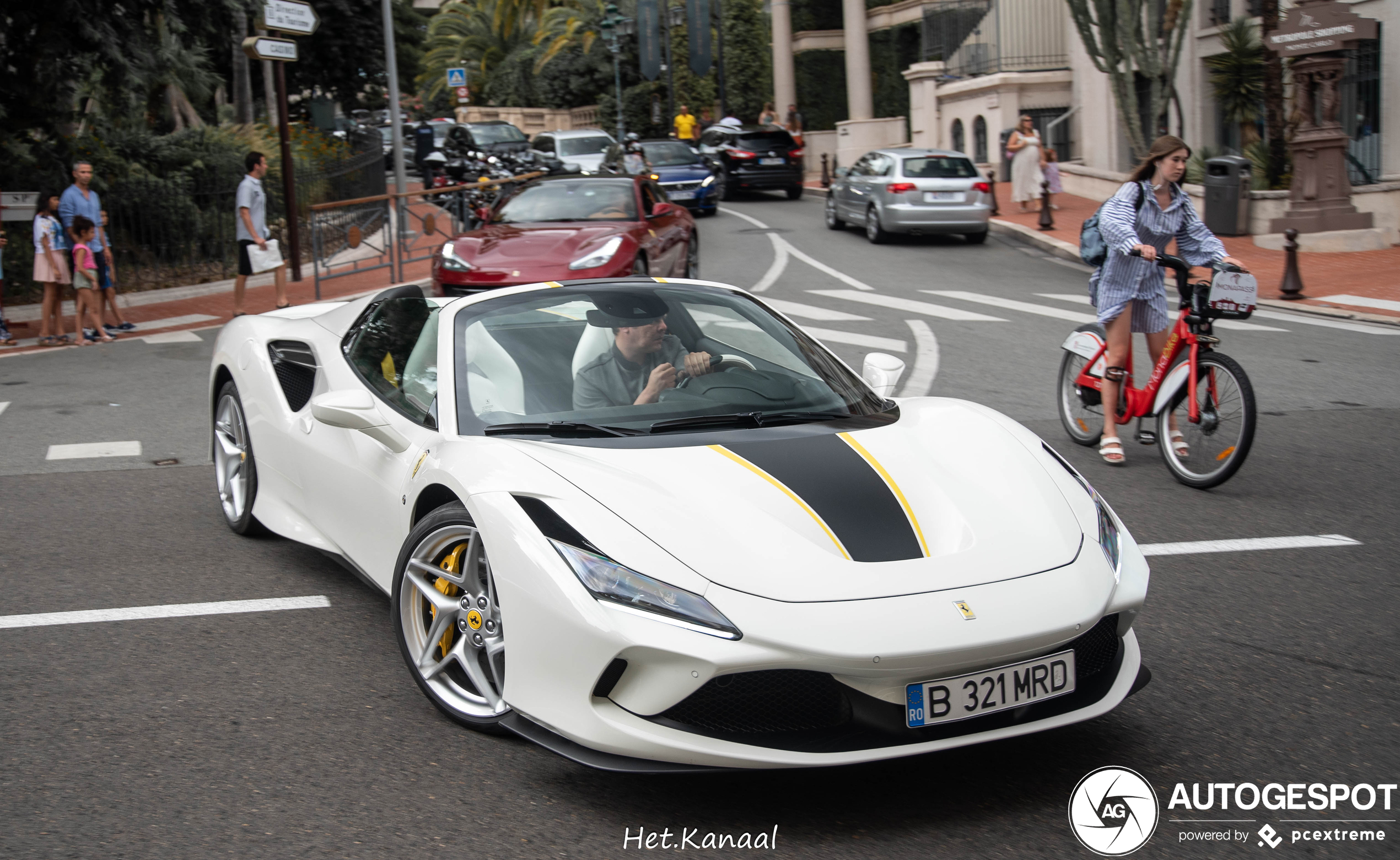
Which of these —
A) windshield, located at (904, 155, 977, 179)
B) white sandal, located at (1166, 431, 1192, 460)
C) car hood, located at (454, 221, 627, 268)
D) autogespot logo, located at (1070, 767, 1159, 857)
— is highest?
windshield, located at (904, 155, 977, 179)

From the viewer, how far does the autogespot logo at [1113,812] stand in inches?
126

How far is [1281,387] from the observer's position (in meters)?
10.1

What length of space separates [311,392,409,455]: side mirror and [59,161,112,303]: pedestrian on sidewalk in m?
10.6

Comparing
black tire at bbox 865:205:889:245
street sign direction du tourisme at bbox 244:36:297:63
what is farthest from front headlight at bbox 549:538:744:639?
black tire at bbox 865:205:889:245

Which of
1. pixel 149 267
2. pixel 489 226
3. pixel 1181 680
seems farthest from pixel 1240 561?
pixel 149 267

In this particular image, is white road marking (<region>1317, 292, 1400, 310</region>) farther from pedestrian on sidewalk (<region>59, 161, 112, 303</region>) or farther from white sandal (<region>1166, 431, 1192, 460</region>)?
pedestrian on sidewalk (<region>59, 161, 112, 303</region>)

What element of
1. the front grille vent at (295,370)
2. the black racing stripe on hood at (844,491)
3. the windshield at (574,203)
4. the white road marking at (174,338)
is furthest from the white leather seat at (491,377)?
the white road marking at (174,338)

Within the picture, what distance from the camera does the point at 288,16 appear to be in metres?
16.5

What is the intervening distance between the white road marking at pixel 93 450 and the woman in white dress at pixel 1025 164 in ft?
66.8

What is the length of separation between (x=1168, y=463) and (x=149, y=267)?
1537 cm

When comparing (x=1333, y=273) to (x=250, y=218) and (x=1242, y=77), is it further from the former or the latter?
(x=250, y=218)

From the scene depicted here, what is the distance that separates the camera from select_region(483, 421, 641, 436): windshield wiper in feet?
13.8

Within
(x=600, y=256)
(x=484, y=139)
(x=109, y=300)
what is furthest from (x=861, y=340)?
(x=484, y=139)

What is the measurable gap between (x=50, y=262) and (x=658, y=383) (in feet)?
37.8
